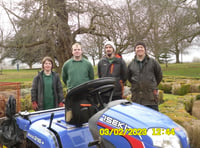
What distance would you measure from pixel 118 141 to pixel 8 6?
9.02m

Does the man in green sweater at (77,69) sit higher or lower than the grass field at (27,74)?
higher

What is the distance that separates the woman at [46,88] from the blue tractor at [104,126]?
112 centimetres

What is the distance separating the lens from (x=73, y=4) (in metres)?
9.29

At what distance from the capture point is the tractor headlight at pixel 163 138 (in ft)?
5.23

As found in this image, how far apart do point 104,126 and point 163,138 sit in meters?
0.50

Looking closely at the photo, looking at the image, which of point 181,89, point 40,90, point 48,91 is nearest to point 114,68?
point 48,91

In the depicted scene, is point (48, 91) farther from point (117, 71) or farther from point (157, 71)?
point (157, 71)

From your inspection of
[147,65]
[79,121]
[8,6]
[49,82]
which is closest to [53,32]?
[8,6]

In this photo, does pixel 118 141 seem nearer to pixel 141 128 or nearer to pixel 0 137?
pixel 141 128

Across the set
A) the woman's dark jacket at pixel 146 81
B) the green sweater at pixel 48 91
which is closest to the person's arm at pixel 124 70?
the woman's dark jacket at pixel 146 81

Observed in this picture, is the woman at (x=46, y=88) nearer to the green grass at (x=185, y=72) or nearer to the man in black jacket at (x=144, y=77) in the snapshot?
the man in black jacket at (x=144, y=77)

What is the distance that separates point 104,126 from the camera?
180cm

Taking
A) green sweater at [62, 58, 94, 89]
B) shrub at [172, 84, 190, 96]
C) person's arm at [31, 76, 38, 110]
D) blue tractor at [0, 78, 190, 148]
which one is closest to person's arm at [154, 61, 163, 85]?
green sweater at [62, 58, 94, 89]

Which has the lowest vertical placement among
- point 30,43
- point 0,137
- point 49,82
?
point 0,137
